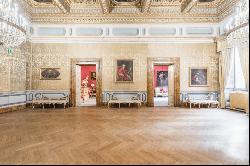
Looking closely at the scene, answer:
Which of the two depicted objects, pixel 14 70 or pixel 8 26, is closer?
pixel 8 26

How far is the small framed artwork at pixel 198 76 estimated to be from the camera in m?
12.9

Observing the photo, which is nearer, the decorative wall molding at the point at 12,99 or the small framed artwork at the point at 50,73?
the decorative wall molding at the point at 12,99

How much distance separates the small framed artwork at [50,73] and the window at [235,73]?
8.33m

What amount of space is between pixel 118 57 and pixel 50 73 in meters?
3.52

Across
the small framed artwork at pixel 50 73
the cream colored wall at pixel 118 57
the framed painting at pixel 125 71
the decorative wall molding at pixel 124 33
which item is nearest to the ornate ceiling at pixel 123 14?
the decorative wall molding at pixel 124 33

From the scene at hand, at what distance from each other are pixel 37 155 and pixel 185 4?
10248mm

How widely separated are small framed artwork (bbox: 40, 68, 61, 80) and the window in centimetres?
833

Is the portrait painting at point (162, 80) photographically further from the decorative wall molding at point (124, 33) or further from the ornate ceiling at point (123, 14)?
the ornate ceiling at point (123, 14)

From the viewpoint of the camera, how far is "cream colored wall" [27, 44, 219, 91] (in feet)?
42.2

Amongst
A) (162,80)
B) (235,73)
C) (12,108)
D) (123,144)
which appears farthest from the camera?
(162,80)

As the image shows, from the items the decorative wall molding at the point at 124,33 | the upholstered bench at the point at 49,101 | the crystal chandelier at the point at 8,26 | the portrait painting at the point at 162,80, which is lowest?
Result: the upholstered bench at the point at 49,101

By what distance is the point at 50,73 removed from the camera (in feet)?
42.1

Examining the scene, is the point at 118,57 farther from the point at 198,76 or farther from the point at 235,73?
the point at 235,73

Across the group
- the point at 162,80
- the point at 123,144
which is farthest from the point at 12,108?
the point at 162,80
